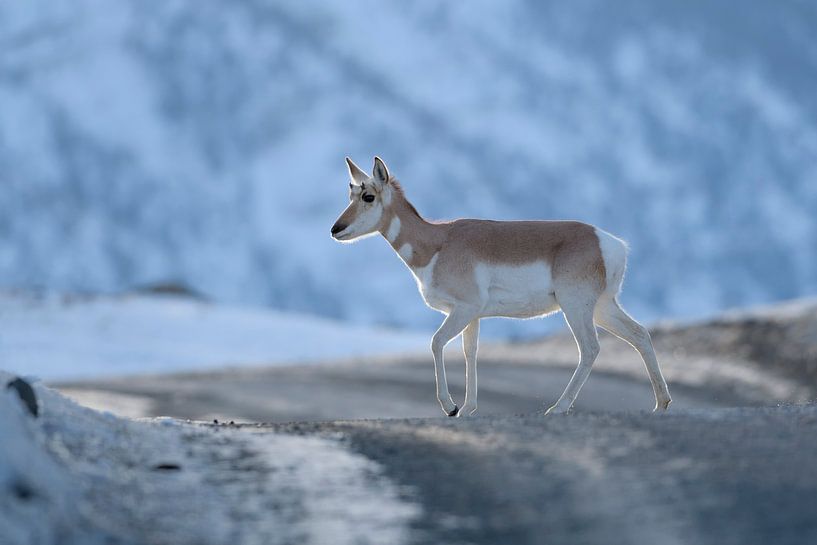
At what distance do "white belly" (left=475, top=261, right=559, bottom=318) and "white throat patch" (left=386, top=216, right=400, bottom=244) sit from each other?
0.91 meters

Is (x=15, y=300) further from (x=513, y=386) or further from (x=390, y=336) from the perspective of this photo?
(x=513, y=386)

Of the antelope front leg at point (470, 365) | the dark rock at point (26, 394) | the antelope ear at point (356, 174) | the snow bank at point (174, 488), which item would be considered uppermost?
the antelope ear at point (356, 174)

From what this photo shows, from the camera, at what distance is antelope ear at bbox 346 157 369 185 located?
10.1 m

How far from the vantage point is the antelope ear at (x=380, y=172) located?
9898mm

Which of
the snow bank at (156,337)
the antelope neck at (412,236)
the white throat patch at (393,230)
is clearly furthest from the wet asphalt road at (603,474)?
the snow bank at (156,337)

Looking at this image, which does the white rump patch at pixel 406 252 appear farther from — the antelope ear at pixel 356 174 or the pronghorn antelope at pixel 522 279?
the antelope ear at pixel 356 174

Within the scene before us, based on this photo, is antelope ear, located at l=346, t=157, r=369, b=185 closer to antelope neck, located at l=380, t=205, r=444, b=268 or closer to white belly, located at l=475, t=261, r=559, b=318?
antelope neck, located at l=380, t=205, r=444, b=268

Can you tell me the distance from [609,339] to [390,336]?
8975mm

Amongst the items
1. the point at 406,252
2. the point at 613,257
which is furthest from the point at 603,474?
the point at 406,252

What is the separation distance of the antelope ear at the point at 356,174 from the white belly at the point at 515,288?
4.53 ft

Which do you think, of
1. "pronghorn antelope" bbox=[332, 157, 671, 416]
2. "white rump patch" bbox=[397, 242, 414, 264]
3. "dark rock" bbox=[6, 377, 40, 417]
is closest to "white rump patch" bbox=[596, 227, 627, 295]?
"pronghorn antelope" bbox=[332, 157, 671, 416]

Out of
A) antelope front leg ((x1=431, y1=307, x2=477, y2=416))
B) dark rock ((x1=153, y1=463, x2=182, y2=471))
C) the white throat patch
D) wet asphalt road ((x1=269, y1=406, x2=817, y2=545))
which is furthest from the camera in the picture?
the white throat patch

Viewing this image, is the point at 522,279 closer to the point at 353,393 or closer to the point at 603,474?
the point at 603,474

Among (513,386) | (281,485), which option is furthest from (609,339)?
(281,485)
